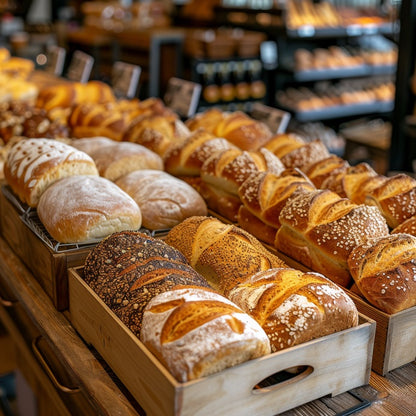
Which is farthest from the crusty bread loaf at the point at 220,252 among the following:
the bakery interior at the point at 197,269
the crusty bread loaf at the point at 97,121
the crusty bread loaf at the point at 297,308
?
the crusty bread loaf at the point at 97,121

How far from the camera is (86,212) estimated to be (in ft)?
5.74

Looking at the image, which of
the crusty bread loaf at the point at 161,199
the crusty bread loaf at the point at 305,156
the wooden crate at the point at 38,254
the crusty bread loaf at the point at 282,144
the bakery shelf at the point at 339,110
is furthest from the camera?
the bakery shelf at the point at 339,110

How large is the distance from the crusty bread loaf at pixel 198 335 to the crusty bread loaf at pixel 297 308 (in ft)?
0.27

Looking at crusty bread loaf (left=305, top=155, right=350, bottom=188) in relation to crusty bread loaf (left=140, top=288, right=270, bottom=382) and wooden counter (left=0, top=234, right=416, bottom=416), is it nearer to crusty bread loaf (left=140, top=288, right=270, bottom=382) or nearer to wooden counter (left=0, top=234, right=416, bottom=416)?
wooden counter (left=0, top=234, right=416, bottom=416)

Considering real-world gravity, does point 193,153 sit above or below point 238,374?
above

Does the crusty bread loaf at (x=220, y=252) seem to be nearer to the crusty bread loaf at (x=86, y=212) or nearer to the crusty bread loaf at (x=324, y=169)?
the crusty bread loaf at (x=86, y=212)

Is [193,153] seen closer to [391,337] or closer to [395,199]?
[395,199]

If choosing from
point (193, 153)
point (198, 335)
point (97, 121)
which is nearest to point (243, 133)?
point (193, 153)

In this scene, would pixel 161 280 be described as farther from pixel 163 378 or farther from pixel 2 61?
pixel 2 61

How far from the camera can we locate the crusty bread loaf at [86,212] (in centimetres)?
174

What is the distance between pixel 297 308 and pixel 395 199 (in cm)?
67

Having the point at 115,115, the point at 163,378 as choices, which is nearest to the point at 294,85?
the point at 115,115

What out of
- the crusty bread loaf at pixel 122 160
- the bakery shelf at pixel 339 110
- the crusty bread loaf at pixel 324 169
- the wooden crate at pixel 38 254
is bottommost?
the bakery shelf at pixel 339 110

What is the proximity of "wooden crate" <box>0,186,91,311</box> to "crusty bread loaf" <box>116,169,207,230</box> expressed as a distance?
0.97ft
